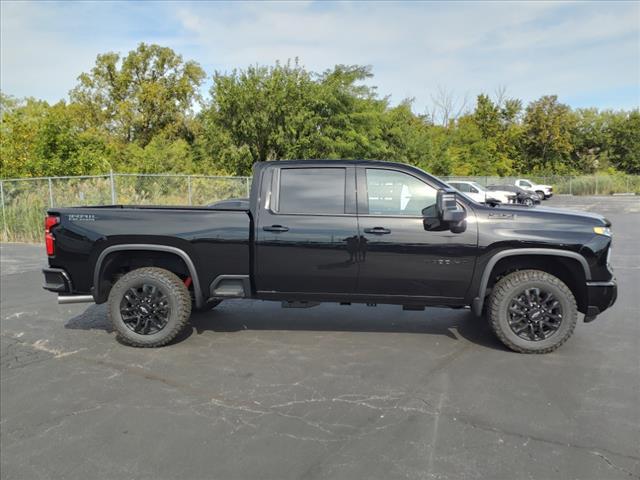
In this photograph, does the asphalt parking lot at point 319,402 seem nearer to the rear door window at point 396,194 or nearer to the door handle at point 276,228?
the door handle at point 276,228

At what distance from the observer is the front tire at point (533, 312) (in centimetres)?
474

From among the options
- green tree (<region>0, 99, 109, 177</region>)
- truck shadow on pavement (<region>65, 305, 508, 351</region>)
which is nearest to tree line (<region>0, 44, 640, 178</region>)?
green tree (<region>0, 99, 109, 177</region>)

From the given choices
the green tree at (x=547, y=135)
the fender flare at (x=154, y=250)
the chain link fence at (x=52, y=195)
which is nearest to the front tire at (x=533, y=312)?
the fender flare at (x=154, y=250)

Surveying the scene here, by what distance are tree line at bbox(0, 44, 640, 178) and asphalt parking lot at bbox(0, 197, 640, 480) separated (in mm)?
17490

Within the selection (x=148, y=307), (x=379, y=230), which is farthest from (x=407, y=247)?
(x=148, y=307)

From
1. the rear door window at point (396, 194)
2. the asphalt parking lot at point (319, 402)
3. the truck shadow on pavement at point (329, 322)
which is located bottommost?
the asphalt parking lot at point (319, 402)

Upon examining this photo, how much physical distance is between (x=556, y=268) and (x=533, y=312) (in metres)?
0.56

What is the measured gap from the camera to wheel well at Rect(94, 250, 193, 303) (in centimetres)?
518

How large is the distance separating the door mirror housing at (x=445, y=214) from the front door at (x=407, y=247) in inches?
2.1

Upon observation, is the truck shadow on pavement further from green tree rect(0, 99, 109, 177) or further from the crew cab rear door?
green tree rect(0, 99, 109, 177)

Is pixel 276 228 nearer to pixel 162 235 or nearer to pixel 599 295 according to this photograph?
pixel 162 235

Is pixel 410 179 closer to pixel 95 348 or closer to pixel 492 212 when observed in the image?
pixel 492 212

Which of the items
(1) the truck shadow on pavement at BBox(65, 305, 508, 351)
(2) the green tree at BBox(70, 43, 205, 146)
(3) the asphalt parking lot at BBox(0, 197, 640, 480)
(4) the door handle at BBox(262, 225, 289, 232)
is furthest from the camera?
(2) the green tree at BBox(70, 43, 205, 146)

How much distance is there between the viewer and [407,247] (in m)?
4.79
